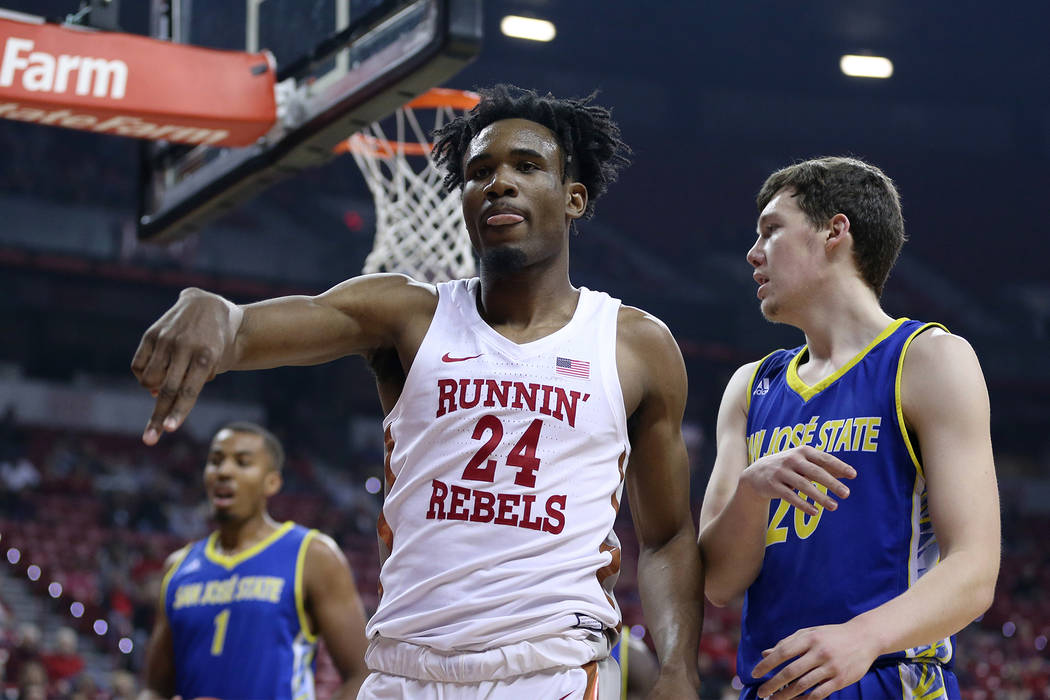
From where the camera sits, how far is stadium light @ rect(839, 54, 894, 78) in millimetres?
17578

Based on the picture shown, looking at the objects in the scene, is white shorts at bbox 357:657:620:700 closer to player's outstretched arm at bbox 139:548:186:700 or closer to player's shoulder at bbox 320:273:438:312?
player's shoulder at bbox 320:273:438:312

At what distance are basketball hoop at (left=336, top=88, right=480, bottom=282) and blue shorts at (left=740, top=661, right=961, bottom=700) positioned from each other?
3698 millimetres

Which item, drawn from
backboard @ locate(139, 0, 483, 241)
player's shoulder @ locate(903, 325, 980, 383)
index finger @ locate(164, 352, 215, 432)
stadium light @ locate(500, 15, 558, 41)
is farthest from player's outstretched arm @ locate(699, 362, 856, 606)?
stadium light @ locate(500, 15, 558, 41)

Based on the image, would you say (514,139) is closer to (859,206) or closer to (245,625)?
(859,206)

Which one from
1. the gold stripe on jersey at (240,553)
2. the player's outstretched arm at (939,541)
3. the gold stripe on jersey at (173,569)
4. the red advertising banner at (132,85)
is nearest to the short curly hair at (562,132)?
the player's outstretched arm at (939,541)

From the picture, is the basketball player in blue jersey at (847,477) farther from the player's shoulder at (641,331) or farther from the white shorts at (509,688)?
the white shorts at (509,688)

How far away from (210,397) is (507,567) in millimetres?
17592

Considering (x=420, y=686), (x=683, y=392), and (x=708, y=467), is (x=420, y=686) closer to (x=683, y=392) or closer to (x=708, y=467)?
(x=683, y=392)

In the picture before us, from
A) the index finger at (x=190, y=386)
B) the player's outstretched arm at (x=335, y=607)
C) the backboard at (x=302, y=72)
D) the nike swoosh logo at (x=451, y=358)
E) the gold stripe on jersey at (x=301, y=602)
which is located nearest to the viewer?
the index finger at (x=190, y=386)

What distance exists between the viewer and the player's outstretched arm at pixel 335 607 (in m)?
4.92

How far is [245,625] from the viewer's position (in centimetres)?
498

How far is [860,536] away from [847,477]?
186 mm

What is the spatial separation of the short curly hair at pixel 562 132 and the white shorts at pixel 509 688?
3.62 ft

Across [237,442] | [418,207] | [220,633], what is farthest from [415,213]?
[220,633]
